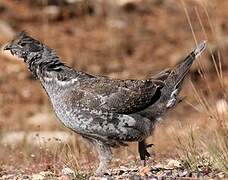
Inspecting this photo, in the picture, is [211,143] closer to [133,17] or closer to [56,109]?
[56,109]

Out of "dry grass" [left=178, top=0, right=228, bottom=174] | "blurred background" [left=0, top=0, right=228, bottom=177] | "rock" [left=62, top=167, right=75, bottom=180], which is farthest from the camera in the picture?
"blurred background" [left=0, top=0, right=228, bottom=177]

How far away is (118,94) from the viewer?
782 cm

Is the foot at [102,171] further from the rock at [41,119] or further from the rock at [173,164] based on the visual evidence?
the rock at [41,119]

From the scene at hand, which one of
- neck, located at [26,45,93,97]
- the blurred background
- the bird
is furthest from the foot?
the blurred background

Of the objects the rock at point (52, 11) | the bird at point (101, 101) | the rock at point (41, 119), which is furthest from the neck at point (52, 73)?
the rock at point (52, 11)

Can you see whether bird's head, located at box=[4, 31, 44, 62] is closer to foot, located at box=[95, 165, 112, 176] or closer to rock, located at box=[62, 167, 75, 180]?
rock, located at box=[62, 167, 75, 180]

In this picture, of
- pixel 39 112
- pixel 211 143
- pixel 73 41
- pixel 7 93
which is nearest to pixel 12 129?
pixel 39 112

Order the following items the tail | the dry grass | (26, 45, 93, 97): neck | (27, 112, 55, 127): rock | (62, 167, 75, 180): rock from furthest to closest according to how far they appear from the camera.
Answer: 1. (27, 112, 55, 127): rock
2. the tail
3. (26, 45, 93, 97): neck
4. (62, 167, 75, 180): rock
5. the dry grass

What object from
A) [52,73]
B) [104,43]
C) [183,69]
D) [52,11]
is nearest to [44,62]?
[52,73]

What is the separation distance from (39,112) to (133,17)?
502 centimetres

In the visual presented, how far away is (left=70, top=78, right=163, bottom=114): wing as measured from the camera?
302 inches

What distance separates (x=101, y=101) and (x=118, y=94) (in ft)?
0.73

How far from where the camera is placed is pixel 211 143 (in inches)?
293

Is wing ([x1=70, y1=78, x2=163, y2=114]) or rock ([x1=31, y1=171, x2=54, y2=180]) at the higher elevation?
wing ([x1=70, y1=78, x2=163, y2=114])
